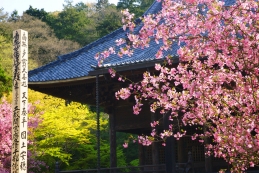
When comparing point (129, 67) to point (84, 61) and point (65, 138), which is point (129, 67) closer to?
point (84, 61)

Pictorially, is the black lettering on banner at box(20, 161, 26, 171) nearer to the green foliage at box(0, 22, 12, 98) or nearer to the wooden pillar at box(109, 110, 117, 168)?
the wooden pillar at box(109, 110, 117, 168)

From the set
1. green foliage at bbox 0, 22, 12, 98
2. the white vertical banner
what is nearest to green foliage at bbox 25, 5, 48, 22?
green foliage at bbox 0, 22, 12, 98

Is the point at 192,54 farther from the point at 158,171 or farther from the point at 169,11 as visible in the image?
the point at 158,171

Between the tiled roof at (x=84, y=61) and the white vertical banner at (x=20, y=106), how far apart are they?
3293 mm

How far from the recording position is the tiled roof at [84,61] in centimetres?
1009

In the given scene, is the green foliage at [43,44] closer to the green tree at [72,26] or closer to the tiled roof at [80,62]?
the green tree at [72,26]

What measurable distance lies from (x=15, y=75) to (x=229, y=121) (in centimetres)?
300

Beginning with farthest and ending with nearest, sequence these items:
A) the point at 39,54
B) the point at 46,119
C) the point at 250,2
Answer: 1. the point at 39,54
2. the point at 46,119
3. the point at 250,2

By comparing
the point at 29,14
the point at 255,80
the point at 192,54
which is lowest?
the point at 255,80

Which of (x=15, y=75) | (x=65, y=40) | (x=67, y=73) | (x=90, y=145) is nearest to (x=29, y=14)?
(x=65, y=40)

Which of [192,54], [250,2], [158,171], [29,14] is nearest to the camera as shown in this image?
[250,2]

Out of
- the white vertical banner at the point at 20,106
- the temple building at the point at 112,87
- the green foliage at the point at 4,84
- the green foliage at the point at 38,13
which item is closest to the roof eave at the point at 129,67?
the temple building at the point at 112,87

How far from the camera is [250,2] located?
511 cm

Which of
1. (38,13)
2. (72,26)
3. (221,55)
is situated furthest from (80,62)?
(38,13)
